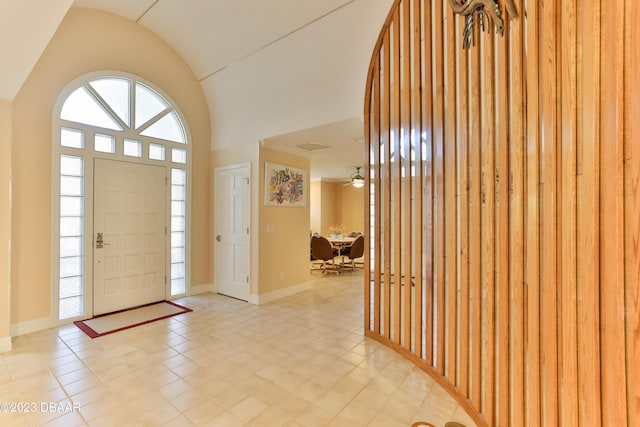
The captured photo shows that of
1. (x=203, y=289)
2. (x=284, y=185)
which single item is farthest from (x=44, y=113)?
(x=203, y=289)

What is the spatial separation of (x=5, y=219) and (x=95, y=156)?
123cm

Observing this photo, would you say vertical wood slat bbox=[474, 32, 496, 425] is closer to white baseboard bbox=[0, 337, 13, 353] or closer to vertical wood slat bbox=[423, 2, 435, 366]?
vertical wood slat bbox=[423, 2, 435, 366]

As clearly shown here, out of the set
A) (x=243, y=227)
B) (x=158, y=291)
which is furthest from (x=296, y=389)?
(x=158, y=291)

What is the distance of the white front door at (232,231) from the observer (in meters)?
4.57

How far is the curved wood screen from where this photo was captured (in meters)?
0.85

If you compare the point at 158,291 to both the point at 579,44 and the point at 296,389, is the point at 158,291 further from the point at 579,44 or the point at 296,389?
the point at 579,44

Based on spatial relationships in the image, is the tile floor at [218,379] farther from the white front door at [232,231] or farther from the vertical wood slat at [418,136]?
the white front door at [232,231]

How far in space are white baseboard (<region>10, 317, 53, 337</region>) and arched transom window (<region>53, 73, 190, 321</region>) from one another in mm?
124

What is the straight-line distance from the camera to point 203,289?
498 centimetres

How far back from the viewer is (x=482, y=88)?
1.88 meters

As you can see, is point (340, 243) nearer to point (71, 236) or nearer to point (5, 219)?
point (71, 236)

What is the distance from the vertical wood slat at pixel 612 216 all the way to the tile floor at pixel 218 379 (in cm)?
128

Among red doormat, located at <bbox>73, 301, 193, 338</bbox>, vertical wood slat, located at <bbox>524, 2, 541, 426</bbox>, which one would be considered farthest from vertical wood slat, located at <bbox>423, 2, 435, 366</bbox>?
red doormat, located at <bbox>73, 301, 193, 338</bbox>

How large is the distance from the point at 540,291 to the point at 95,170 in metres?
4.73
